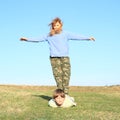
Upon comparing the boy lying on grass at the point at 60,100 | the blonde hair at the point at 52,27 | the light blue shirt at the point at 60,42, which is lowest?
the boy lying on grass at the point at 60,100

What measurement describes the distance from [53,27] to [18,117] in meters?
4.51

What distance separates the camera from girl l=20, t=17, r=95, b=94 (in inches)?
570

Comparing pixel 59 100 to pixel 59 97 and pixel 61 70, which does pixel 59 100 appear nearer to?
pixel 59 97

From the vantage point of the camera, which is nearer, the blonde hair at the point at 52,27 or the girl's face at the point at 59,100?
the girl's face at the point at 59,100

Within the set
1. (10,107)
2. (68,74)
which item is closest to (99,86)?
(68,74)

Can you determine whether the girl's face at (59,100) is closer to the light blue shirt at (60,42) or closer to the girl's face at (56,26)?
the light blue shirt at (60,42)

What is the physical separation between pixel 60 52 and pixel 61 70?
0.62m

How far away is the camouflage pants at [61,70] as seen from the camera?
14.5m

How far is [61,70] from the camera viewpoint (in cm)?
1453

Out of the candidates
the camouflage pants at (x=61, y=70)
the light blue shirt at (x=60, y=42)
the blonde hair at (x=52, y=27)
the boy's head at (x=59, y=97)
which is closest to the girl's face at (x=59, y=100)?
the boy's head at (x=59, y=97)

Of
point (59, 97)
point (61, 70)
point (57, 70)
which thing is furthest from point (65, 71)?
point (59, 97)

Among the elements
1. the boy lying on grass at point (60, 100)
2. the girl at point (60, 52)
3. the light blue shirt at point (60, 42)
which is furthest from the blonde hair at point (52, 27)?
the boy lying on grass at point (60, 100)

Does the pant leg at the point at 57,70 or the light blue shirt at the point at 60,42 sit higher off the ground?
the light blue shirt at the point at 60,42

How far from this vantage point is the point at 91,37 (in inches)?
572
